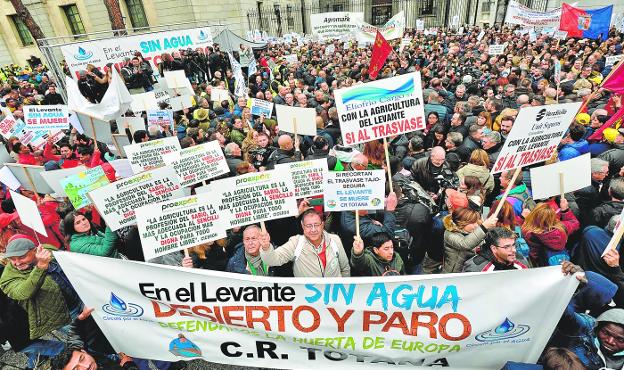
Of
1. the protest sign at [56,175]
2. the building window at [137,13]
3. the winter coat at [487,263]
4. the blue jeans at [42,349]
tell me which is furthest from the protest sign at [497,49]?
the building window at [137,13]

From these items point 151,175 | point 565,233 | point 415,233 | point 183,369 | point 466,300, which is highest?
point 151,175

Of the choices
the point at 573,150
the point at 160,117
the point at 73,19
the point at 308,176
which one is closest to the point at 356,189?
the point at 308,176

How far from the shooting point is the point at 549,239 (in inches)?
135

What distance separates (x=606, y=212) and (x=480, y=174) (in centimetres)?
138

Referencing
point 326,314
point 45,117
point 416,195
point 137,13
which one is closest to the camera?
point 326,314

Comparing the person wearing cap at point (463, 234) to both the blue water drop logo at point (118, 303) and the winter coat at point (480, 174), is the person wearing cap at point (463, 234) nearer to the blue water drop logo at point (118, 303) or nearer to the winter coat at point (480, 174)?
the winter coat at point (480, 174)

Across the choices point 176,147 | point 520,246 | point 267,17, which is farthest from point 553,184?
point 267,17

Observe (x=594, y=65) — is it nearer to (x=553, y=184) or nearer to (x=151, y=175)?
(x=553, y=184)

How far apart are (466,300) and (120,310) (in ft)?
9.42

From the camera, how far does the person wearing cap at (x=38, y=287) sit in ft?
9.48

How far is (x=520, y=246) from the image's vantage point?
3428 millimetres

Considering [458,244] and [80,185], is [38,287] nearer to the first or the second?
[80,185]

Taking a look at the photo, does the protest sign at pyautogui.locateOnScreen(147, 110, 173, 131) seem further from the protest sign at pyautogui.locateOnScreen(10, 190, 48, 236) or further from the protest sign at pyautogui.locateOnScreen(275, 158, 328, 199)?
the protest sign at pyautogui.locateOnScreen(275, 158, 328, 199)

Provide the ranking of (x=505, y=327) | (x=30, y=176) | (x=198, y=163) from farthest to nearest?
(x=30, y=176)
(x=198, y=163)
(x=505, y=327)
